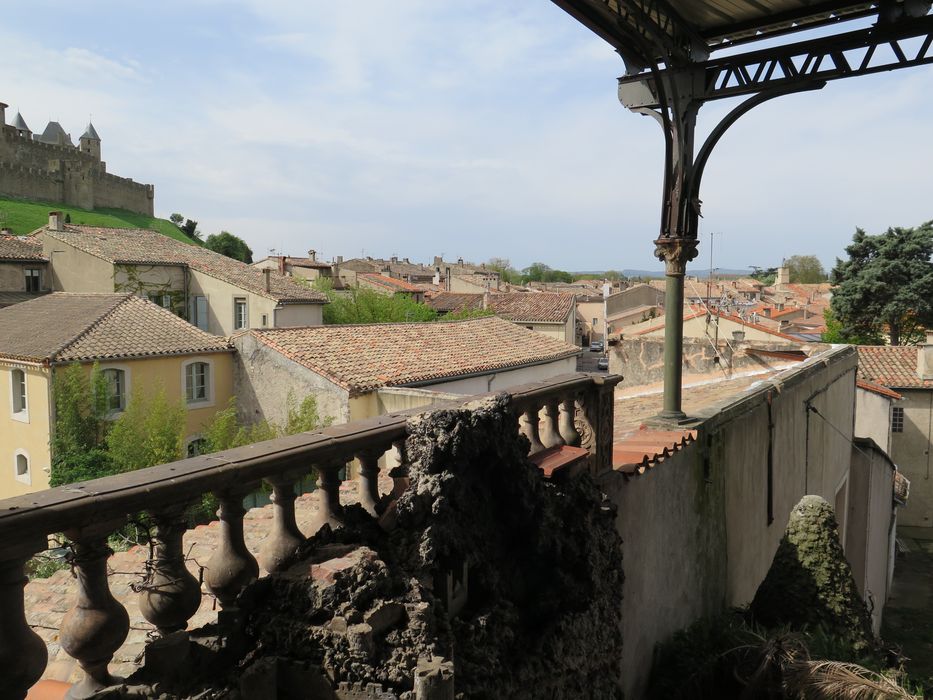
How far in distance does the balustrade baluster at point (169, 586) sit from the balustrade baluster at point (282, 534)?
371 mm

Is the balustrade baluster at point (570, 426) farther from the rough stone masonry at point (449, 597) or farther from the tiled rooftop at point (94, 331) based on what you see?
the tiled rooftop at point (94, 331)

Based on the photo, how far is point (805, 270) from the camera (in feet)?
328

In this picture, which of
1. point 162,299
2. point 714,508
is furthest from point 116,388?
point 714,508

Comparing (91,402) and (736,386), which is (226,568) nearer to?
(736,386)

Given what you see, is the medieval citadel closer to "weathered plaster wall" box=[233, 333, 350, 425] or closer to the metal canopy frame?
"weathered plaster wall" box=[233, 333, 350, 425]

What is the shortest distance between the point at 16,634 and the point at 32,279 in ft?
112

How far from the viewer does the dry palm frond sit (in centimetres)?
446

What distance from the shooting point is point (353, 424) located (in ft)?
9.02

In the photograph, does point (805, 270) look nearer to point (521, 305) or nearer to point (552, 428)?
point (521, 305)

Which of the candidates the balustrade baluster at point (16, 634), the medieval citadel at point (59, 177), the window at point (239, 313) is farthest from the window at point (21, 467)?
the medieval citadel at point (59, 177)

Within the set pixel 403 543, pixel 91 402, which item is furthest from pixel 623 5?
pixel 91 402

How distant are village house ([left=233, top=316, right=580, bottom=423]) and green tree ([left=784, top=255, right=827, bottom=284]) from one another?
284ft

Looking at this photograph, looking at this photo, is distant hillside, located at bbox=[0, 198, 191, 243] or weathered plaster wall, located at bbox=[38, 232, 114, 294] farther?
distant hillside, located at bbox=[0, 198, 191, 243]

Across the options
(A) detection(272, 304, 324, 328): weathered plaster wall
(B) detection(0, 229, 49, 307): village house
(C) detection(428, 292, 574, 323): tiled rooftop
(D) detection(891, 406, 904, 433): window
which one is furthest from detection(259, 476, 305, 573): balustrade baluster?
(C) detection(428, 292, 574, 323): tiled rooftop
